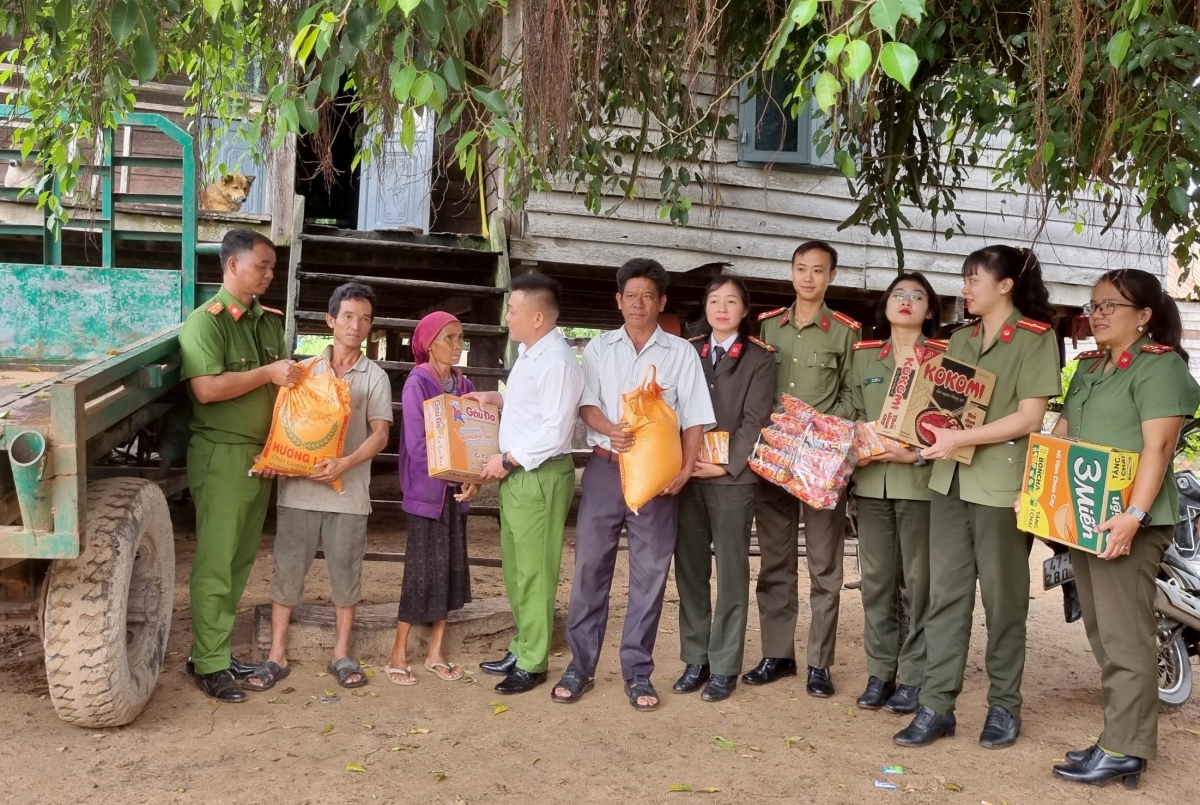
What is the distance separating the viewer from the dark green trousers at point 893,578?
397cm

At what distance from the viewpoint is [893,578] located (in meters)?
4.14

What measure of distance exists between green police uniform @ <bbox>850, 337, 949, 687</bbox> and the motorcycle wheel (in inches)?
45.6

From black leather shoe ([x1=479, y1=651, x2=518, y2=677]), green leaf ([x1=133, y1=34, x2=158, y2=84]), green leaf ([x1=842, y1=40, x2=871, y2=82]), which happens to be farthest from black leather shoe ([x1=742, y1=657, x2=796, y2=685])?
green leaf ([x1=133, y1=34, x2=158, y2=84])

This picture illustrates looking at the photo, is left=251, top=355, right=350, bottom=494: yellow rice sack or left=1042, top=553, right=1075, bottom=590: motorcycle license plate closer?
left=251, top=355, right=350, bottom=494: yellow rice sack

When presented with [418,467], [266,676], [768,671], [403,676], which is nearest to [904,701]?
[768,671]

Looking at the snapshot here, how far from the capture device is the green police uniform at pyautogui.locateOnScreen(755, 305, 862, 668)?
4.29 m

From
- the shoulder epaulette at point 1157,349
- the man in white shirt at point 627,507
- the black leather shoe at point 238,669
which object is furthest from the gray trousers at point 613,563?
the shoulder epaulette at point 1157,349

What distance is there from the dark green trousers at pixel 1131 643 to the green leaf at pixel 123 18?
135 inches

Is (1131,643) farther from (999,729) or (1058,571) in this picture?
(1058,571)

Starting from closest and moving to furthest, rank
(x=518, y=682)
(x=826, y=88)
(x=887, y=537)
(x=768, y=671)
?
(x=826, y=88), (x=887, y=537), (x=518, y=682), (x=768, y=671)

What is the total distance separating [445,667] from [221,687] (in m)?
0.94

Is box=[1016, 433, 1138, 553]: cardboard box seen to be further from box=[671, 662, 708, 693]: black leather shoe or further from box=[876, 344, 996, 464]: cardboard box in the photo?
box=[671, 662, 708, 693]: black leather shoe

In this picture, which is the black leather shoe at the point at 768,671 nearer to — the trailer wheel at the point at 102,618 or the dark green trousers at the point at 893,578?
the dark green trousers at the point at 893,578

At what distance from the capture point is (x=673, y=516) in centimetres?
418
